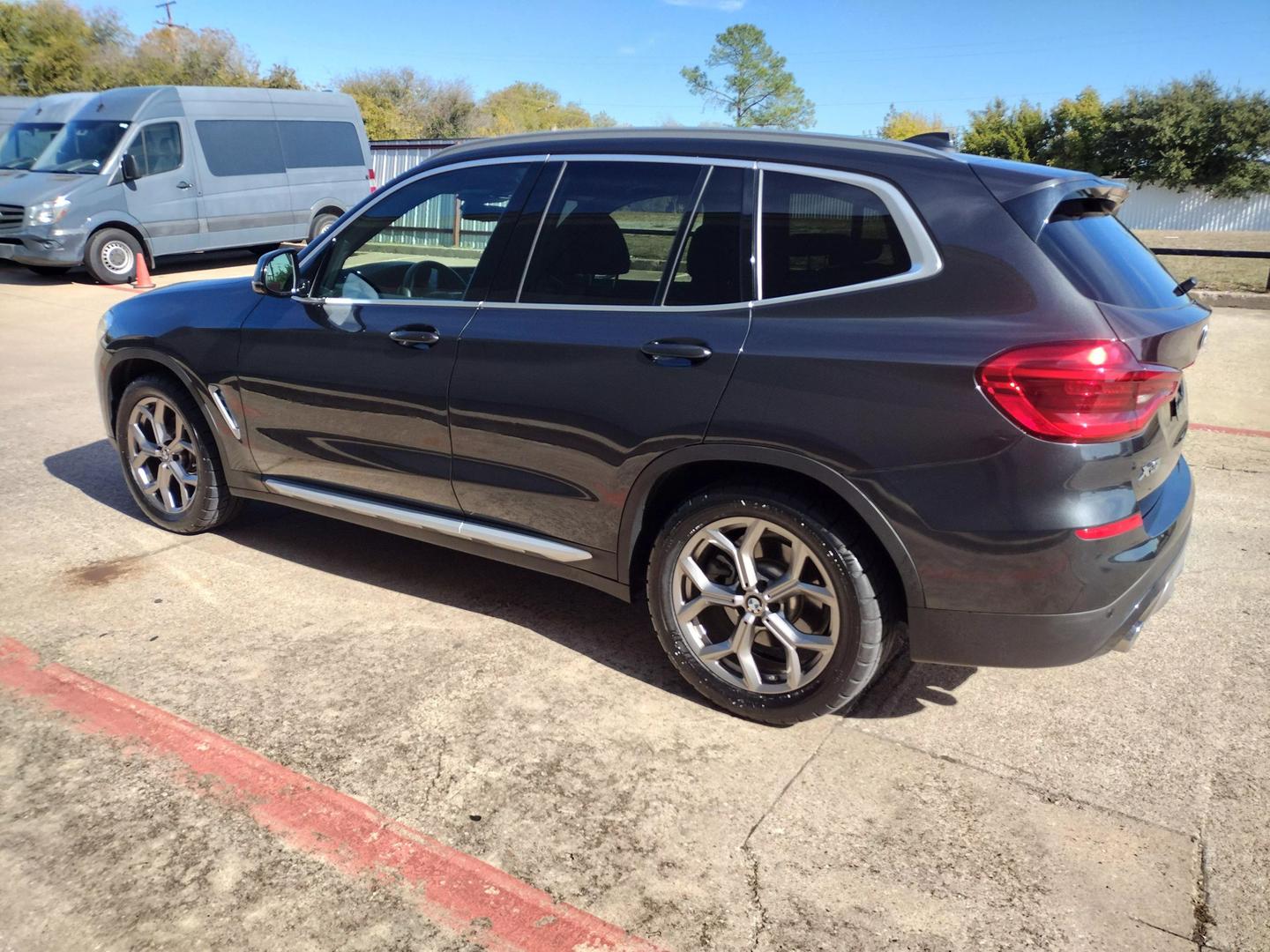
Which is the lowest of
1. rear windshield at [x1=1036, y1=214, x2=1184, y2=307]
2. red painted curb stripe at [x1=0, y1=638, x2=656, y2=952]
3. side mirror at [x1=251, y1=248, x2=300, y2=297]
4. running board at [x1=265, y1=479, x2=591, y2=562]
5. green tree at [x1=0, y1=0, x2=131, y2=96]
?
red painted curb stripe at [x1=0, y1=638, x2=656, y2=952]

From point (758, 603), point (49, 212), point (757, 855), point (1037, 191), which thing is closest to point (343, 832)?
point (757, 855)

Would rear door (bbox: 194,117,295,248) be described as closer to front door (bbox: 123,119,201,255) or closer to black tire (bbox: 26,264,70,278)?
front door (bbox: 123,119,201,255)

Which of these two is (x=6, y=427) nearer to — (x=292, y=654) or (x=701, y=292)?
(x=292, y=654)

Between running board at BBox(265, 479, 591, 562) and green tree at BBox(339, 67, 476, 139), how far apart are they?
52877 millimetres

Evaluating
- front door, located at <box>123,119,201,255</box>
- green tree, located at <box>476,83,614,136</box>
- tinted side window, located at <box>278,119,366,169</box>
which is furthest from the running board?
green tree, located at <box>476,83,614,136</box>

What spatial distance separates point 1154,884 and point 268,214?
54.3 feet

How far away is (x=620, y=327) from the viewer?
3523 millimetres

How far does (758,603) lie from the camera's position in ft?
11.1

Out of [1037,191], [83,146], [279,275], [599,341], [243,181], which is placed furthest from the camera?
[243,181]

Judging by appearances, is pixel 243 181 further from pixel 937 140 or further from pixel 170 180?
pixel 937 140

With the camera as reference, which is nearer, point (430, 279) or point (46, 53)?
point (430, 279)

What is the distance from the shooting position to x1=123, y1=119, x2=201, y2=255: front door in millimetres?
15070

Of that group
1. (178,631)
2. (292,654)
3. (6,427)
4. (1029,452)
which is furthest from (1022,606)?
(6,427)

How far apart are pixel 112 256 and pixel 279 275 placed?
485 inches
